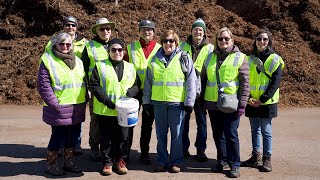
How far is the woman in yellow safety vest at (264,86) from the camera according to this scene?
5.98 m

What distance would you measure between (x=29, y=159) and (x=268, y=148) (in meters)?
3.74

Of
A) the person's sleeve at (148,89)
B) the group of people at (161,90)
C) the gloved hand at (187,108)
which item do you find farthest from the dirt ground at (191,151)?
the person's sleeve at (148,89)

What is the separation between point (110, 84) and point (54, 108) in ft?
2.73

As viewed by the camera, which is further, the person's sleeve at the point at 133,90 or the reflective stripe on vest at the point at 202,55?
the reflective stripe on vest at the point at 202,55

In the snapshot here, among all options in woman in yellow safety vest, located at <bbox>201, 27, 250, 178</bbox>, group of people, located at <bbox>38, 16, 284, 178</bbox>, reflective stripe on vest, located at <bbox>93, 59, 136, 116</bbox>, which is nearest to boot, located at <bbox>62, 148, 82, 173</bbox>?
group of people, located at <bbox>38, 16, 284, 178</bbox>

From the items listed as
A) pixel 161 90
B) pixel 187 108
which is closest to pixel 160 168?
pixel 187 108

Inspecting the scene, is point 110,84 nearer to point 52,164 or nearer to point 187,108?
point 187,108

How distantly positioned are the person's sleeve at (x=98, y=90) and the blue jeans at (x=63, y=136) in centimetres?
67

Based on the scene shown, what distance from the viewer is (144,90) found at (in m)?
6.05

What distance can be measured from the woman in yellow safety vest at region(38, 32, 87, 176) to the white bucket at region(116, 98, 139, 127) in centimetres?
62

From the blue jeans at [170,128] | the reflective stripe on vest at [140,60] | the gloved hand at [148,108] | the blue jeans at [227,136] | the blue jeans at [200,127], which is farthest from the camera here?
the blue jeans at [200,127]

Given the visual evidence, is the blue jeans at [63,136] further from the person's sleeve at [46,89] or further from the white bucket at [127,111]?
the white bucket at [127,111]

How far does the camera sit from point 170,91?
5.84 meters

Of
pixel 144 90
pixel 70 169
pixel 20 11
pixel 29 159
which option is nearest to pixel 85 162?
pixel 70 169
